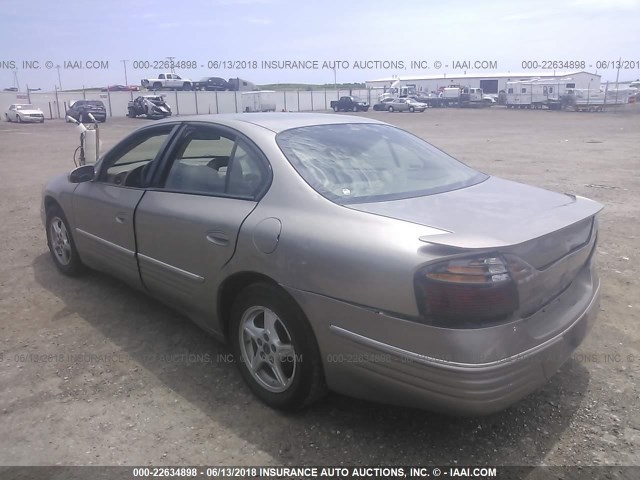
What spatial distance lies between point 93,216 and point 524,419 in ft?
11.2

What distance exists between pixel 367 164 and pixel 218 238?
969mm

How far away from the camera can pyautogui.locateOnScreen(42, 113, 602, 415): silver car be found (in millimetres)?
2270

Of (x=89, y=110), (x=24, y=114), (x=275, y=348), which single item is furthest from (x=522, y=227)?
(x=24, y=114)

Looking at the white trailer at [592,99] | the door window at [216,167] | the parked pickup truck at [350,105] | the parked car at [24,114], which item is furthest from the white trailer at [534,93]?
the door window at [216,167]

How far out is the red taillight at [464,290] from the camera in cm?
223

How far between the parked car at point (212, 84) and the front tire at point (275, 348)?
56879 mm

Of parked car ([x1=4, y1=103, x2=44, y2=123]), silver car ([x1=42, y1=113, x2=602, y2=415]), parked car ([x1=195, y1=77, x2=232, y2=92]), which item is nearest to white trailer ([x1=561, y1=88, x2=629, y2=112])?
parked car ([x1=195, y1=77, x2=232, y2=92])

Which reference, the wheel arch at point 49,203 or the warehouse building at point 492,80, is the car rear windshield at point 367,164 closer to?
the wheel arch at point 49,203

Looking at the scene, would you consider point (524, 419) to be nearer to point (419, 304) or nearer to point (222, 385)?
point (419, 304)

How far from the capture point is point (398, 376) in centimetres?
239

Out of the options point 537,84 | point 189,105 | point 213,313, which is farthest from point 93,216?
point 537,84

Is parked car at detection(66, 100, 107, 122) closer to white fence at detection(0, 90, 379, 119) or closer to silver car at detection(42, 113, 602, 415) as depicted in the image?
white fence at detection(0, 90, 379, 119)

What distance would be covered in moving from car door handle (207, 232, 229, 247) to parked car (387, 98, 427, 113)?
5005 centimetres

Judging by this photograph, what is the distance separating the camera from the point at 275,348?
2.90 meters
